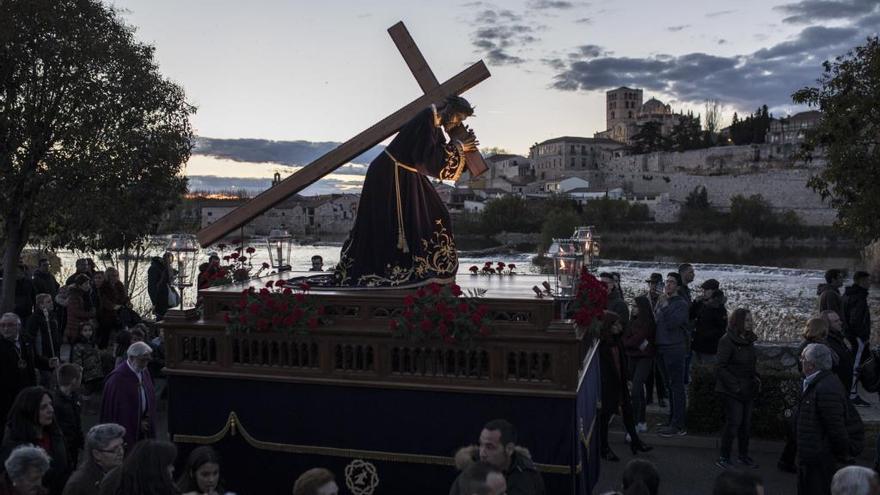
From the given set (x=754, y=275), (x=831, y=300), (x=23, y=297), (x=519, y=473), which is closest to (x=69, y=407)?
(x=519, y=473)

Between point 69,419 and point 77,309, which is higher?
point 77,309

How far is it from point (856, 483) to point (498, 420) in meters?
1.88

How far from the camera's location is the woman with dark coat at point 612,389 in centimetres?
759

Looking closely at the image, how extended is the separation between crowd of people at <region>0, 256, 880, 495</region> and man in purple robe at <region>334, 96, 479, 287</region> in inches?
72.8

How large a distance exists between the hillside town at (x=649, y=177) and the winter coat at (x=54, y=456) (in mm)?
42616

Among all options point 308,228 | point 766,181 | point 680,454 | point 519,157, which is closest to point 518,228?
point 308,228

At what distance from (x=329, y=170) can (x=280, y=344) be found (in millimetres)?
2329

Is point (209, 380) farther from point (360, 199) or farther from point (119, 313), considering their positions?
point (119, 313)

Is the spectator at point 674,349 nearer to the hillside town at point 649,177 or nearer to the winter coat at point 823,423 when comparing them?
the winter coat at point 823,423

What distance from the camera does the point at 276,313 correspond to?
18.7 ft

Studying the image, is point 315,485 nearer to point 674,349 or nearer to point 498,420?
point 498,420

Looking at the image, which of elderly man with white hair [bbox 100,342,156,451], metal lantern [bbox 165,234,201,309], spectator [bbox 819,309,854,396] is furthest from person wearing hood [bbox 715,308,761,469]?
elderly man with white hair [bbox 100,342,156,451]

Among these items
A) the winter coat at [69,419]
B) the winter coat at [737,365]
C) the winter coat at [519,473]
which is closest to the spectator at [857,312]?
the winter coat at [737,365]

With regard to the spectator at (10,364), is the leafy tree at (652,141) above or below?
above
